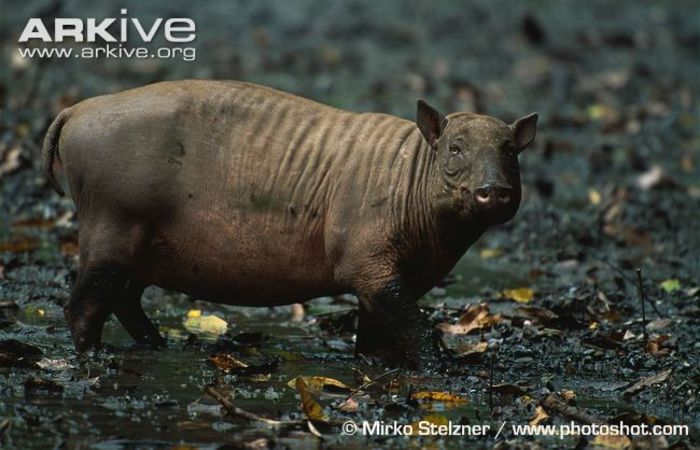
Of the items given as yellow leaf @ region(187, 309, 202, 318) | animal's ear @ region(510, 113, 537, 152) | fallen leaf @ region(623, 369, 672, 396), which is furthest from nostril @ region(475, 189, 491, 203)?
yellow leaf @ region(187, 309, 202, 318)

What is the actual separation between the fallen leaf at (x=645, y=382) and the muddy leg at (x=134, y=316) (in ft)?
8.45

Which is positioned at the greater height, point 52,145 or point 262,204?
point 52,145

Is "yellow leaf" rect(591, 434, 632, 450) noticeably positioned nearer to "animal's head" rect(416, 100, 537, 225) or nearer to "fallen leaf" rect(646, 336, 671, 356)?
"animal's head" rect(416, 100, 537, 225)

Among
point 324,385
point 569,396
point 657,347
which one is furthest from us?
point 657,347

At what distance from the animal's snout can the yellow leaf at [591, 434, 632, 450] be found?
4.50ft

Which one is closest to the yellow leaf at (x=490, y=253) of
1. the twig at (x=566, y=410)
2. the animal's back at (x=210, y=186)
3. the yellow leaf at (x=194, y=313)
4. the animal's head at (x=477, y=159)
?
the yellow leaf at (x=194, y=313)

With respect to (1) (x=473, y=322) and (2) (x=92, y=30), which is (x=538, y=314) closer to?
(1) (x=473, y=322)

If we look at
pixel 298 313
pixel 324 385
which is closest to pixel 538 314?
pixel 298 313

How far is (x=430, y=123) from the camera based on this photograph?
7387 mm

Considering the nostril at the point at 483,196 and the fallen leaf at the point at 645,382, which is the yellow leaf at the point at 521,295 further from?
the nostril at the point at 483,196

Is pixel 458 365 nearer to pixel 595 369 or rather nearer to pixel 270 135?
pixel 595 369

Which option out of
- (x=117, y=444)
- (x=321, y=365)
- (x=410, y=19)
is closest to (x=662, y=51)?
(x=410, y=19)

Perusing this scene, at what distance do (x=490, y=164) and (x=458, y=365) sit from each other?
1138mm

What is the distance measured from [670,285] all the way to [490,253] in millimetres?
1704
